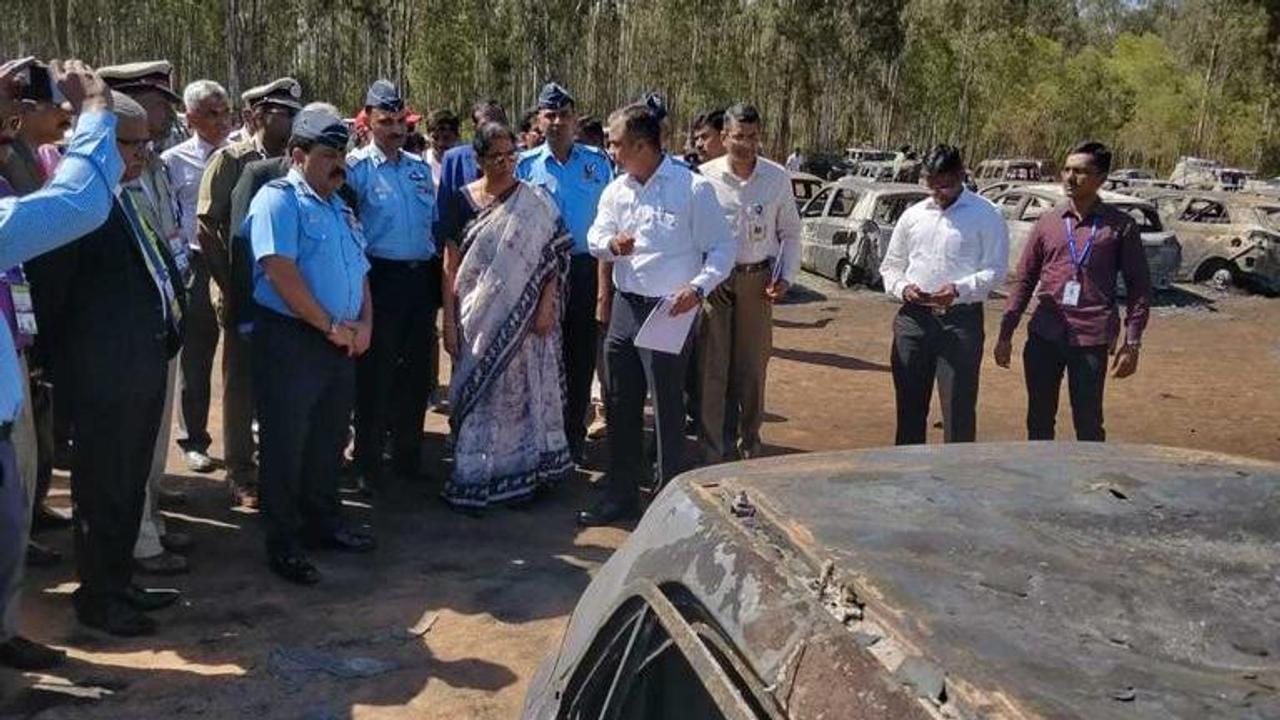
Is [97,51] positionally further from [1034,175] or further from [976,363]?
[976,363]

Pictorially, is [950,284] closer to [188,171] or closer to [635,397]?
[635,397]

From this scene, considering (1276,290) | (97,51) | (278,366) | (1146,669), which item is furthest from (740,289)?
(97,51)

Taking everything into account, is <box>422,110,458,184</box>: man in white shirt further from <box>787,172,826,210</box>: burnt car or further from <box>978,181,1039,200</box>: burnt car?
<box>978,181,1039,200</box>: burnt car

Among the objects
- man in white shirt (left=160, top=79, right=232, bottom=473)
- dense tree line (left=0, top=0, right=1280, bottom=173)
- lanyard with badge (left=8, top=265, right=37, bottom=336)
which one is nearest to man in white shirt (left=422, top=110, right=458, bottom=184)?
man in white shirt (left=160, top=79, right=232, bottom=473)

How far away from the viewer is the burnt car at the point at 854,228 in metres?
14.6

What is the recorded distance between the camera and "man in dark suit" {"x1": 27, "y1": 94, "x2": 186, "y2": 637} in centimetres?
386

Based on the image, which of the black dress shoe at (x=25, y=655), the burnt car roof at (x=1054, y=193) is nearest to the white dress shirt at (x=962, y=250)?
the black dress shoe at (x=25, y=655)

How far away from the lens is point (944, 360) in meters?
5.64

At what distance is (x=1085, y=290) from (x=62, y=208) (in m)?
4.35

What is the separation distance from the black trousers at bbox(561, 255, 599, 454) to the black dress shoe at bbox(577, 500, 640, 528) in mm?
698

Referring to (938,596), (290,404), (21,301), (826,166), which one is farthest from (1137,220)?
(826,166)

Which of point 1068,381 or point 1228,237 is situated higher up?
point 1228,237

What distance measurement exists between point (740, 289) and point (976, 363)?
1.25 meters

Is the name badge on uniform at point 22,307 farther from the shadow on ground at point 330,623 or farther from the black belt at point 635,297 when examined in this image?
the black belt at point 635,297
